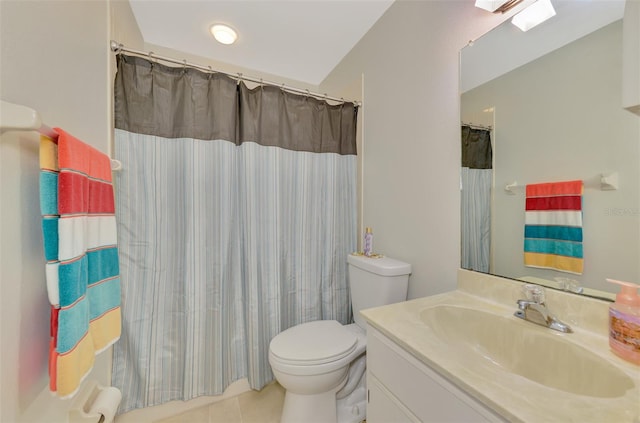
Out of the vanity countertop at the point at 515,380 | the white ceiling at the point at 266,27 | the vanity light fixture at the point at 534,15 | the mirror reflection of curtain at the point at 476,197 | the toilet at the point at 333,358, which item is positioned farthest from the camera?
the white ceiling at the point at 266,27

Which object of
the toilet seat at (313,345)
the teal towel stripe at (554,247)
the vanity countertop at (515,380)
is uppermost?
the teal towel stripe at (554,247)

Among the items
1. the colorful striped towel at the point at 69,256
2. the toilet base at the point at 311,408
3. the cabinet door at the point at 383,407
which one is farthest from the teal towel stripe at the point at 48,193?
the toilet base at the point at 311,408

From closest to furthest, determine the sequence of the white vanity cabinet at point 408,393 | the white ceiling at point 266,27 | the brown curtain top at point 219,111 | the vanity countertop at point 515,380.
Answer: the vanity countertop at point 515,380 < the white vanity cabinet at point 408,393 < the brown curtain top at point 219,111 < the white ceiling at point 266,27

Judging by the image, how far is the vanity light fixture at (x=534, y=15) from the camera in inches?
32.0

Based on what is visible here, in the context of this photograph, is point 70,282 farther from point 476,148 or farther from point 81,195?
point 476,148

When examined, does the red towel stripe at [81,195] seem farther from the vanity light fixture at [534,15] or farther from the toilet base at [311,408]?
the vanity light fixture at [534,15]

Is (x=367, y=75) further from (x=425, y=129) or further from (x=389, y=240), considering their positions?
(x=389, y=240)

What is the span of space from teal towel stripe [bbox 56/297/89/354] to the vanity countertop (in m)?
0.83

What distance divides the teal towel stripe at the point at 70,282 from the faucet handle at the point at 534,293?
1336 mm

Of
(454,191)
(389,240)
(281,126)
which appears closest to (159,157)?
(281,126)

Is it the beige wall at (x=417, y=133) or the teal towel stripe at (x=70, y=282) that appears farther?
the beige wall at (x=417, y=133)

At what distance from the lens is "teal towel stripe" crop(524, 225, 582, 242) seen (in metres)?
0.77

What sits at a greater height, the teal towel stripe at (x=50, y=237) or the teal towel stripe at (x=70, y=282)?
the teal towel stripe at (x=50, y=237)

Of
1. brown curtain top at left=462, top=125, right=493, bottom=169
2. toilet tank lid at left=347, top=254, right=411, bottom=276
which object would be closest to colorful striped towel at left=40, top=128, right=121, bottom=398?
toilet tank lid at left=347, top=254, right=411, bottom=276
